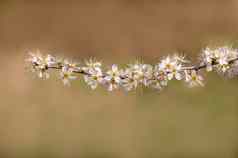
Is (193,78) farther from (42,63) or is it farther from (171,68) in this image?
(42,63)

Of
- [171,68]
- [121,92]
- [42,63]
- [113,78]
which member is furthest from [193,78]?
[121,92]

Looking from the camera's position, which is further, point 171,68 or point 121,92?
point 121,92

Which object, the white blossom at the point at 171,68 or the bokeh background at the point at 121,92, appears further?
the bokeh background at the point at 121,92

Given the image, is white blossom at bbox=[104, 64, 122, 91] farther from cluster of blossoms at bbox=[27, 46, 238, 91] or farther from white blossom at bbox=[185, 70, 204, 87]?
white blossom at bbox=[185, 70, 204, 87]

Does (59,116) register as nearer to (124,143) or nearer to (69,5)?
(124,143)

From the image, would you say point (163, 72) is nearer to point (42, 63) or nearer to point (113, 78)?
point (113, 78)

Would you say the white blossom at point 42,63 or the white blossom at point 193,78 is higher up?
the white blossom at point 42,63

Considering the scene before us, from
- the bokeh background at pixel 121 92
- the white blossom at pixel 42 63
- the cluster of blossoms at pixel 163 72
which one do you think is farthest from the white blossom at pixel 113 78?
the bokeh background at pixel 121 92

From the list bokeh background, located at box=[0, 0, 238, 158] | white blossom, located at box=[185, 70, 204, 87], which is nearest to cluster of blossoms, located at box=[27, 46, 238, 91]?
white blossom, located at box=[185, 70, 204, 87]

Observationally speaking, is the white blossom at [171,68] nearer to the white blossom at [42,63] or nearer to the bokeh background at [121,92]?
the white blossom at [42,63]
